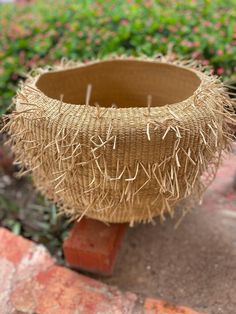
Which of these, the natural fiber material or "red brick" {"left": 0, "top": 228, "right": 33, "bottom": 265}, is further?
"red brick" {"left": 0, "top": 228, "right": 33, "bottom": 265}

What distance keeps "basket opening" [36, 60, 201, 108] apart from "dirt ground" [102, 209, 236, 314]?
0.43m

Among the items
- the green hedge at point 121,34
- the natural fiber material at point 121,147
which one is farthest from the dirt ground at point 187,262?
the green hedge at point 121,34

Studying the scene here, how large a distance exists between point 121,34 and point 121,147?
1.07m

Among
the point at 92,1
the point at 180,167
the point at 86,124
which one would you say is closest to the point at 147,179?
the point at 180,167

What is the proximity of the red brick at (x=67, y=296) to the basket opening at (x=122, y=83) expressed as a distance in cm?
54

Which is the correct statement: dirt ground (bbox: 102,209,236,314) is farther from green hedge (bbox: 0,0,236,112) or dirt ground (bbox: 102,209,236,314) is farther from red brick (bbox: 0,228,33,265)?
green hedge (bbox: 0,0,236,112)

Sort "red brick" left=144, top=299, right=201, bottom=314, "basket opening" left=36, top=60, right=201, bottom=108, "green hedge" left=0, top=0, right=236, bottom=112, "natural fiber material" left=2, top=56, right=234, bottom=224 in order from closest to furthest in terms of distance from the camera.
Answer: "natural fiber material" left=2, top=56, right=234, bottom=224 → "red brick" left=144, top=299, right=201, bottom=314 → "basket opening" left=36, top=60, right=201, bottom=108 → "green hedge" left=0, top=0, right=236, bottom=112

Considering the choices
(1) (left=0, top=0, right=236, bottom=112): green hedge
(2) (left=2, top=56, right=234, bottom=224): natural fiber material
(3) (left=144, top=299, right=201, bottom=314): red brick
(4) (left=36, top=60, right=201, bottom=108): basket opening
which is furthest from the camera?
(1) (left=0, top=0, right=236, bottom=112): green hedge

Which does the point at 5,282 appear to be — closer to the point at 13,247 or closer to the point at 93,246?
the point at 13,247

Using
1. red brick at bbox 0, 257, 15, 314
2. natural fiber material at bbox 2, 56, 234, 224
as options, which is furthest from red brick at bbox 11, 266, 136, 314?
natural fiber material at bbox 2, 56, 234, 224

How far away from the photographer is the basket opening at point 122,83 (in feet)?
3.93

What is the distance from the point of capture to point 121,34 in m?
1.75

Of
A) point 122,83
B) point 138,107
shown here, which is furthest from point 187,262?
point 122,83

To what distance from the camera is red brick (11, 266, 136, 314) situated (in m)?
1.05
